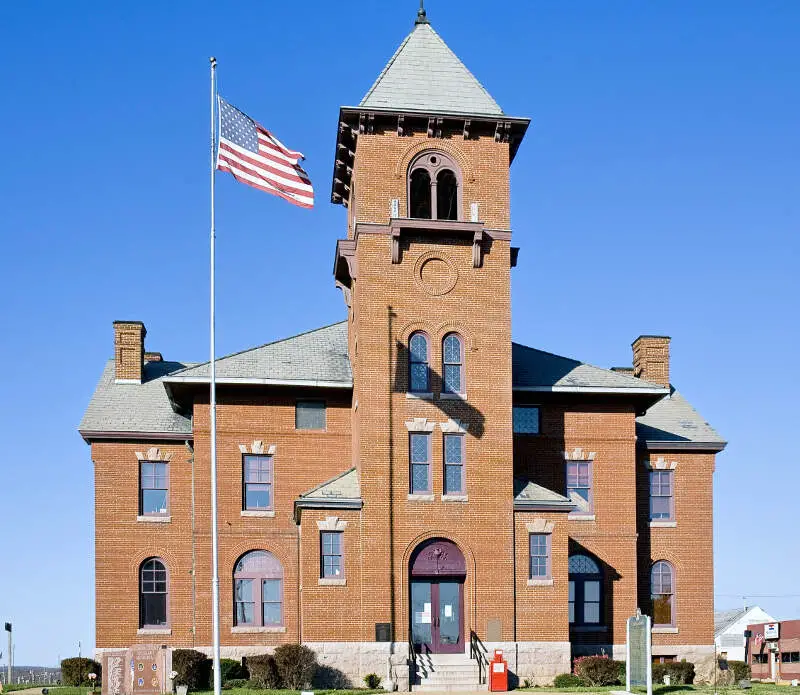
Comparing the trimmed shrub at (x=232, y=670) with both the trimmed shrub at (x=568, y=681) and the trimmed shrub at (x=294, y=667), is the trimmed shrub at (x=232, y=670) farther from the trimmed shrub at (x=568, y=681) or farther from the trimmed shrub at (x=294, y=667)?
the trimmed shrub at (x=568, y=681)

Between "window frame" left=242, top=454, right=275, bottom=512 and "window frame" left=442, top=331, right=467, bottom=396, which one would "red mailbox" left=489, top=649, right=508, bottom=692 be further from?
"window frame" left=242, top=454, right=275, bottom=512

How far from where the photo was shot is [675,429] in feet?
155

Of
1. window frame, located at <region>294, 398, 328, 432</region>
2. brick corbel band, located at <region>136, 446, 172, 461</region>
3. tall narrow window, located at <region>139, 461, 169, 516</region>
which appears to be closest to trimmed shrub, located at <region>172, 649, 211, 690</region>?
tall narrow window, located at <region>139, 461, 169, 516</region>

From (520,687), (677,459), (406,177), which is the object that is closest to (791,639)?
(677,459)

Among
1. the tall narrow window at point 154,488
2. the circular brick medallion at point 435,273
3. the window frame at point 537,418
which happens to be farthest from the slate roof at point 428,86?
the tall narrow window at point 154,488

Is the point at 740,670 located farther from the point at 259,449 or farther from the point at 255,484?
the point at 259,449

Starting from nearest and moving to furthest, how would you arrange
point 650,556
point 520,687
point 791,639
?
point 520,687 < point 650,556 < point 791,639

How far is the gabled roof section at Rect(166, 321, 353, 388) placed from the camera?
138 feet

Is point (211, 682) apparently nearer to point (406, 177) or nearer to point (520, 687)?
point (520, 687)

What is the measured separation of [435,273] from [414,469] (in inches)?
244

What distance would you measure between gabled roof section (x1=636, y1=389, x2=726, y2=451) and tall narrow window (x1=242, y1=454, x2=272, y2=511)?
535 inches

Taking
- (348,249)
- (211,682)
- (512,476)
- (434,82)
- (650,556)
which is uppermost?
(434,82)

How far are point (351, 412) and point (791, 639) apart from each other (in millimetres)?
41599

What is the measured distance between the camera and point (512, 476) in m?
40.0
